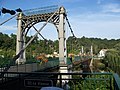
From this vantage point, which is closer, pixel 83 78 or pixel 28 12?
pixel 83 78

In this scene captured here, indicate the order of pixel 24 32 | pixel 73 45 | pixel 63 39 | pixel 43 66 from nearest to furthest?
pixel 43 66 → pixel 63 39 → pixel 24 32 → pixel 73 45

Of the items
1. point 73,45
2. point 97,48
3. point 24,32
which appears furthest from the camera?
point 97,48

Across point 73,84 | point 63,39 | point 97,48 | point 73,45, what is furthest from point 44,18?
point 97,48

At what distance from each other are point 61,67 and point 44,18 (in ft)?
23.8

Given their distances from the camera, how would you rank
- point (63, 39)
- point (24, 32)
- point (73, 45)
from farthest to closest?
point (73, 45)
point (24, 32)
point (63, 39)

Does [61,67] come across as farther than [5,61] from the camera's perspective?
Yes

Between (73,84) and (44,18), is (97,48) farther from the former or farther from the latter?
(73,84)

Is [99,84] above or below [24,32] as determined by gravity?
below

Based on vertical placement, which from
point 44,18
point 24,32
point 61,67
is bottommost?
point 61,67

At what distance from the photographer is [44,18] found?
2745 centimetres

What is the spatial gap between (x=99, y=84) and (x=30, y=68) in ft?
49.5

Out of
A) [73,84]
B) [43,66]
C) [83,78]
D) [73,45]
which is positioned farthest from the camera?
[73,45]

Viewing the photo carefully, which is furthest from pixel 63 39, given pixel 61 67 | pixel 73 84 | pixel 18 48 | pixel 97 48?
pixel 97 48

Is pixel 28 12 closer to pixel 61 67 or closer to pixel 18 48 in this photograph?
pixel 18 48
